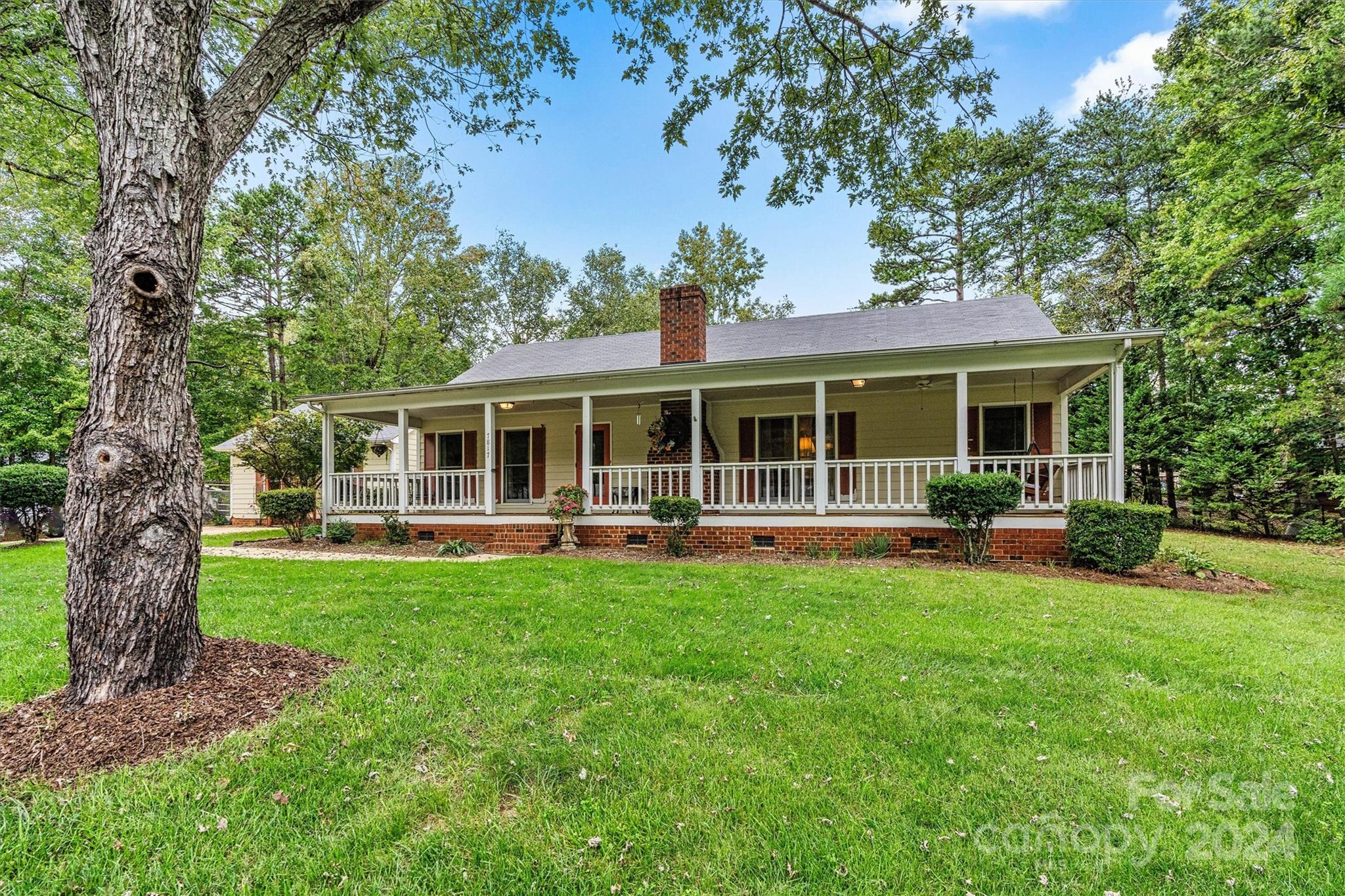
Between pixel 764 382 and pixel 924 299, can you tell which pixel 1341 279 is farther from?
pixel 924 299

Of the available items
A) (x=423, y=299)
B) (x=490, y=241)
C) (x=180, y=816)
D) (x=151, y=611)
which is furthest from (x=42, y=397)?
(x=180, y=816)

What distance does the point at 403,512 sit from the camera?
10953 mm

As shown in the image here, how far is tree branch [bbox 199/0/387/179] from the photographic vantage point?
125 inches

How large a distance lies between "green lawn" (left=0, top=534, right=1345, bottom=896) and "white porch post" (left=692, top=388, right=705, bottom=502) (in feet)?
16.3

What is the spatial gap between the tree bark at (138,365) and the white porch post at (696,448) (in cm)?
711

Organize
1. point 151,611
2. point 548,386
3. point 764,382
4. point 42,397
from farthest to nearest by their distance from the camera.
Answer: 1. point 42,397
2. point 548,386
3. point 764,382
4. point 151,611

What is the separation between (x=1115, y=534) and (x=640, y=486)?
727 cm

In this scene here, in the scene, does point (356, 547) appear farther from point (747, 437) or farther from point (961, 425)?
point (961, 425)

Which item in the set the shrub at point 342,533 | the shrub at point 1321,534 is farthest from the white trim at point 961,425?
the shrub at point 342,533

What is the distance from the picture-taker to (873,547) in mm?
8461

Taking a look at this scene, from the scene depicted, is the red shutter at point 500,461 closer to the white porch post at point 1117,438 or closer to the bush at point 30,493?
the bush at point 30,493

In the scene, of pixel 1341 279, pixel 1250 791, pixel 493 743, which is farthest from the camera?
pixel 1341 279

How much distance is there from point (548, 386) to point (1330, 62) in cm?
1270

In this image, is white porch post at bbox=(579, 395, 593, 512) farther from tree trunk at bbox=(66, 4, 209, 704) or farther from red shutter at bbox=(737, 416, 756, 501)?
tree trunk at bbox=(66, 4, 209, 704)
